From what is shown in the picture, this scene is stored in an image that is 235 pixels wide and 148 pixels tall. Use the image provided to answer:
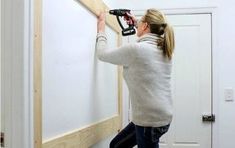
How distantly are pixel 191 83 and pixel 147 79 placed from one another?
1531 mm

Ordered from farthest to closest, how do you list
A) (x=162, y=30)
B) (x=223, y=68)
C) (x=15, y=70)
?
(x=223, y=68) → (x=162, y=30) → (x=15, y=70)

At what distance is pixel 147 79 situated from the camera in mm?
2160

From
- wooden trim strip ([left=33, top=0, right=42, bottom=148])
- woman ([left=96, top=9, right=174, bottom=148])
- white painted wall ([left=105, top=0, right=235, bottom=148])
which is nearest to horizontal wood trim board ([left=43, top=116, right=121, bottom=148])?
wooden trim strip ([left=33, top=0, right=42, bottom=148])

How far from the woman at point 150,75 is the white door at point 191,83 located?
1359mm

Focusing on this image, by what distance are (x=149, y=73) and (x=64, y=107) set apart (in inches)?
22.1

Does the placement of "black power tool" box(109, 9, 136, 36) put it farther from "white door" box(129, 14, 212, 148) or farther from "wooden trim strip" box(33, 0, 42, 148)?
"white door" box(129, 14, 212, 148)

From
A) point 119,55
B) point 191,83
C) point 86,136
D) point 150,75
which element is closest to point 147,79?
point 150,75

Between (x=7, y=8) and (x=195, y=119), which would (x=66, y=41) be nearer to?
(x=7, y=8)

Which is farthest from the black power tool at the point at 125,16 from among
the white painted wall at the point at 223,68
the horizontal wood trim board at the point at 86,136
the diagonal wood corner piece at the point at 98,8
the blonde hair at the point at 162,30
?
the white painted wall at the point at 223,68

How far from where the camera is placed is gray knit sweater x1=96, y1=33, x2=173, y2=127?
2154 millimetres

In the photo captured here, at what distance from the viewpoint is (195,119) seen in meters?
3.55

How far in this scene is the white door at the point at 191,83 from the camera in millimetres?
3545

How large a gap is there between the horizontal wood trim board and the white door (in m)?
0.69

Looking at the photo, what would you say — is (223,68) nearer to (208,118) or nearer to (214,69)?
(214,69)
